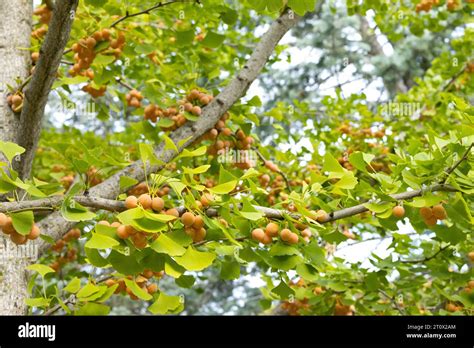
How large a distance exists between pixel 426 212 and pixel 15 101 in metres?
1.60

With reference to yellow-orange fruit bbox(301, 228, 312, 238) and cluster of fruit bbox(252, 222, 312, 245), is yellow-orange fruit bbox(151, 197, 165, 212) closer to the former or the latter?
cluster of fruit bbox(252, 222, 312, 245)

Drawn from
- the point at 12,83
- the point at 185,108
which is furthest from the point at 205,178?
the point at 12,83

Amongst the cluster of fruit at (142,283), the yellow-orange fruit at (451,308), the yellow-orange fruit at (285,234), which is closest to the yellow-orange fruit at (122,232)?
the yellow-orange fruit at (285,234)

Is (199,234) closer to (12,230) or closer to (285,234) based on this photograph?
(285,234)

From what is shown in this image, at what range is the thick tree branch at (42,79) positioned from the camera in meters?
1.83

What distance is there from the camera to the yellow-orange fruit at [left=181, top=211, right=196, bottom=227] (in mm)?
1500

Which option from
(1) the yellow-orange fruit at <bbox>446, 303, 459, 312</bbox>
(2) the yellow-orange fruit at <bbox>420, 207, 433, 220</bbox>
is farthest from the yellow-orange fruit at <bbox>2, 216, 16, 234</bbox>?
(1) the yellow-orange fruit at <bbox>446, 303, 459, 312</bbox>

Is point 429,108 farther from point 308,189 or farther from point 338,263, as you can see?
point 308,189

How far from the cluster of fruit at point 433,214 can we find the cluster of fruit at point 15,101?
1573 millimetres

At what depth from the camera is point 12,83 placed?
244cm

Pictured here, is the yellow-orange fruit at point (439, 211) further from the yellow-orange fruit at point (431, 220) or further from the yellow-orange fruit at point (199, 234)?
the yellow-orange fruit at point (199, 234)

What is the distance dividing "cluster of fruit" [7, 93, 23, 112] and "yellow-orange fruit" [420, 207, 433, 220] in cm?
157
